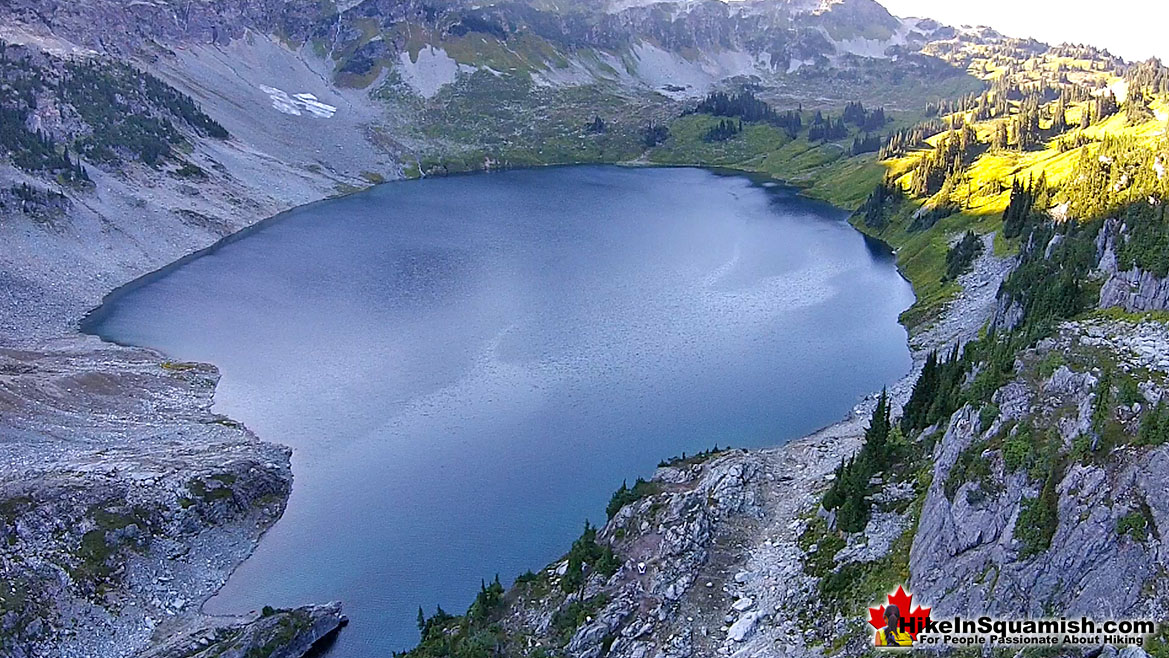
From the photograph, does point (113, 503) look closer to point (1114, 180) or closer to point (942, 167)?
point (1114, 180)

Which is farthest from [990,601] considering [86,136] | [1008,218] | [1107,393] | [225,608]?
[86,136]

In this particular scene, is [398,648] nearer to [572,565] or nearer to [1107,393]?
[572,565]

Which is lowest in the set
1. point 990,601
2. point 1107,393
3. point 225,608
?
point 225,608

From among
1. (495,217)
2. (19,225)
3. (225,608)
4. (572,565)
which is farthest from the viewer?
(495,217)

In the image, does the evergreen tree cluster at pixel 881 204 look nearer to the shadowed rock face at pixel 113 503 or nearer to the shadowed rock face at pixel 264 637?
the shadowed rock face at pixel 113 503

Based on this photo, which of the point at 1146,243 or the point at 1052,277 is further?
the point at 1052,277

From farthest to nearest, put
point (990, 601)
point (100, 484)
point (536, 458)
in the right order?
point (536, 458) → point (100, 484) → point (990, 601)

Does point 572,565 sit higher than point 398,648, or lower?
higher

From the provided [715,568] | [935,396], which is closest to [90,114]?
[715,568]
